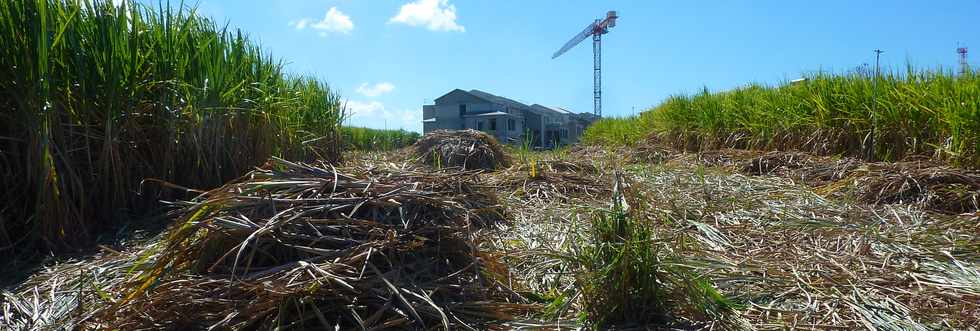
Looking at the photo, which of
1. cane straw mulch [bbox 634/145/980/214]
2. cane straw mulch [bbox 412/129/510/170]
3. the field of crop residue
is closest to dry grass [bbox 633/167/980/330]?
the field of crop residue

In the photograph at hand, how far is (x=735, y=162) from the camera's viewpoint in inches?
219

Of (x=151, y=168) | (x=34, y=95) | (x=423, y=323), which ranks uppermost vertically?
(x=34, y=95)

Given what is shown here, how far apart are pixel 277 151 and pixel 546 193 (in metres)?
1.96

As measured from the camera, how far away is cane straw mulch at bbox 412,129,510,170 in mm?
5406

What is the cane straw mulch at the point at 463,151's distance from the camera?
5406 millimetres

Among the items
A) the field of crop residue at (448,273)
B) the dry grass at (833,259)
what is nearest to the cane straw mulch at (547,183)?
the dry grass at (833,259)

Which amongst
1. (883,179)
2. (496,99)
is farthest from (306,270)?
(496,99)

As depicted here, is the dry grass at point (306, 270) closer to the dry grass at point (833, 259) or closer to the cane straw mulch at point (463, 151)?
the dry grass at point (833, 259)

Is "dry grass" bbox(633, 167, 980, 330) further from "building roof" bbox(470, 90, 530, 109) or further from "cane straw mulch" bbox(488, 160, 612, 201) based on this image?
"building roof" bbox(470, 90, 530, 109)

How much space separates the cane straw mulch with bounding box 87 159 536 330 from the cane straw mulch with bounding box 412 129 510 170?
3.20 meters

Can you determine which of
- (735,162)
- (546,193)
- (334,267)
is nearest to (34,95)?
(334,267)

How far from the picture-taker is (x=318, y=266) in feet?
5.23

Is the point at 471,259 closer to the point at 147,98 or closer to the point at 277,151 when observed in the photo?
the point at 147,98

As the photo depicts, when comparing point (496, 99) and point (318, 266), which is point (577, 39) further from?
point (318, 266)
